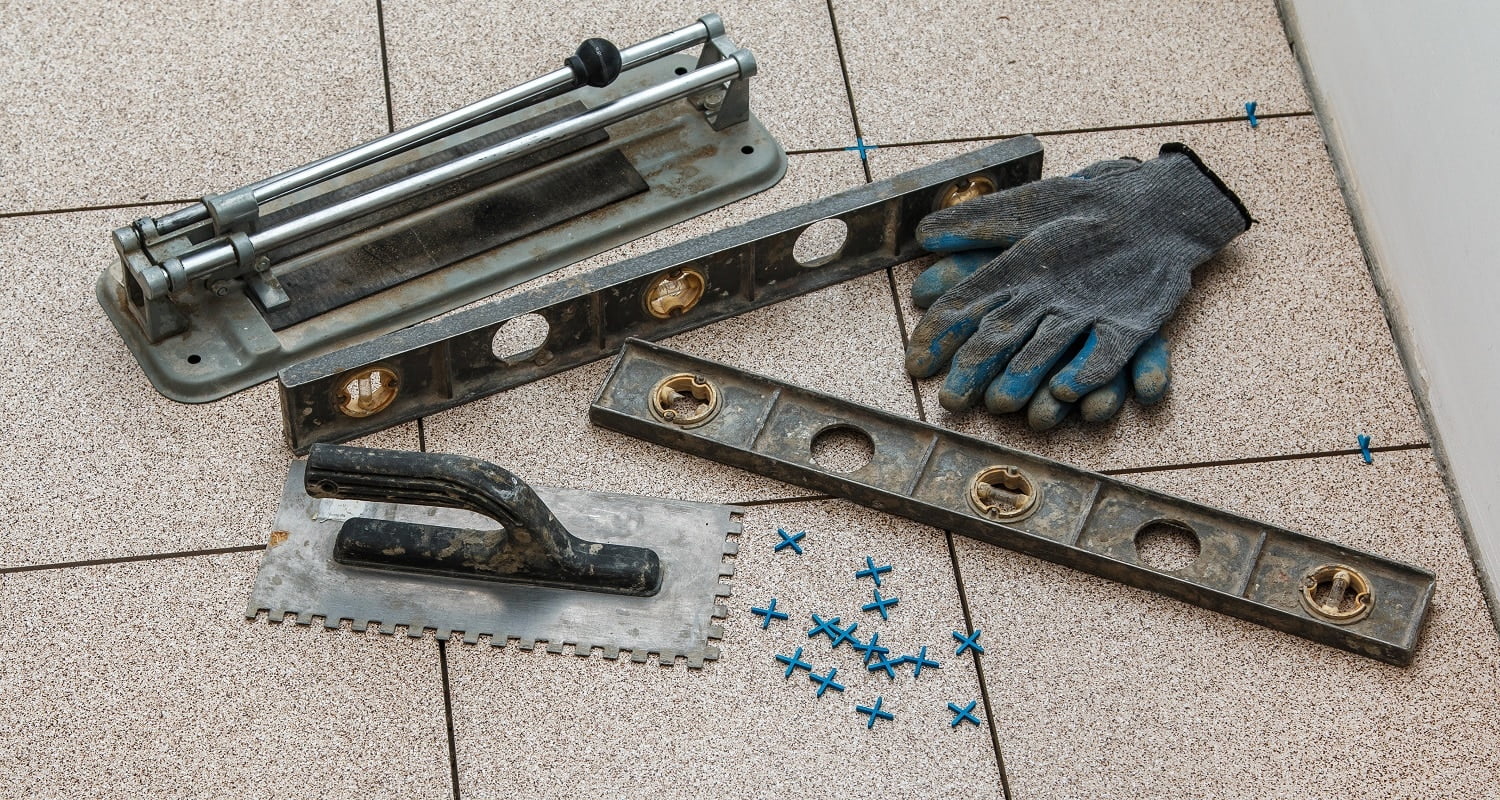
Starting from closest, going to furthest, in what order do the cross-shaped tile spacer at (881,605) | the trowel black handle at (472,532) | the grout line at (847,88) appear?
the trowel black handle at (472,532), the cross-shaped tile spacer at (881,605), the grout line at (847,88)

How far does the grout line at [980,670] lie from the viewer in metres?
2.90

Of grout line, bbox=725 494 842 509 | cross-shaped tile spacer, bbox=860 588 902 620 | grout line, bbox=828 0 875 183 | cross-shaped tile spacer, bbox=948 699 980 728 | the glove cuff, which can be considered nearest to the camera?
cross-shaped tile spacer, bbox=948 699 980 728

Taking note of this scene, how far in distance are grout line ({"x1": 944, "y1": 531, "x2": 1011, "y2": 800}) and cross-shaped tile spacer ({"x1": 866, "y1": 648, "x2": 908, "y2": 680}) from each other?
125 millimetres

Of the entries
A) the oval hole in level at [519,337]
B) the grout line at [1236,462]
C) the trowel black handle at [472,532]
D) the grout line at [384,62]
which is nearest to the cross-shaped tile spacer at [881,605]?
the trowel black handle at [472,532]

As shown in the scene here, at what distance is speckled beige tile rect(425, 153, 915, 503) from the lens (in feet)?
10.4

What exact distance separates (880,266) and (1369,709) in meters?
1.15

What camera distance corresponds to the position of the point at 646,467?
3189 millimetres

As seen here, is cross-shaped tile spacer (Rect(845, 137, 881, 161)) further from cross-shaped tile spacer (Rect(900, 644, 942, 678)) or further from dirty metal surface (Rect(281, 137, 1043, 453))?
cross-shaped tile spacer (Rect(900, 644, 942, 678))

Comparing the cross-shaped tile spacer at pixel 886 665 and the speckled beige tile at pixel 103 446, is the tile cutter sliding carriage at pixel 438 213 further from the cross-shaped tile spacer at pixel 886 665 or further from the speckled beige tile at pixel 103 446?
the cross-shaped tile spacer at pixel 886 665

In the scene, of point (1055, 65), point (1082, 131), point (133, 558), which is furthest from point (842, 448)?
point (133, 558)

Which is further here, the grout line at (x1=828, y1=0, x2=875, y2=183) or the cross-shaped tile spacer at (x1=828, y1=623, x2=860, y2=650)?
the grout line at (x1=828, y1=0, x2=875, y2=183)

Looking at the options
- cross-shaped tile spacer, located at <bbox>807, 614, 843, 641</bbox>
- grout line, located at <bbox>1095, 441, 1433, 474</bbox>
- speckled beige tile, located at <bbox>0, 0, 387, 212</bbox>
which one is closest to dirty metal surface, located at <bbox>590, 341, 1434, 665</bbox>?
grout line, located at <bbox>1095, 441, 1433, 474</bbox>

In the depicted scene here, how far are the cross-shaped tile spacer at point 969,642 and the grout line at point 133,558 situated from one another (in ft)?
3.75

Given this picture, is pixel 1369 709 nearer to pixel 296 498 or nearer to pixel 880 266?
pixel 880 266
